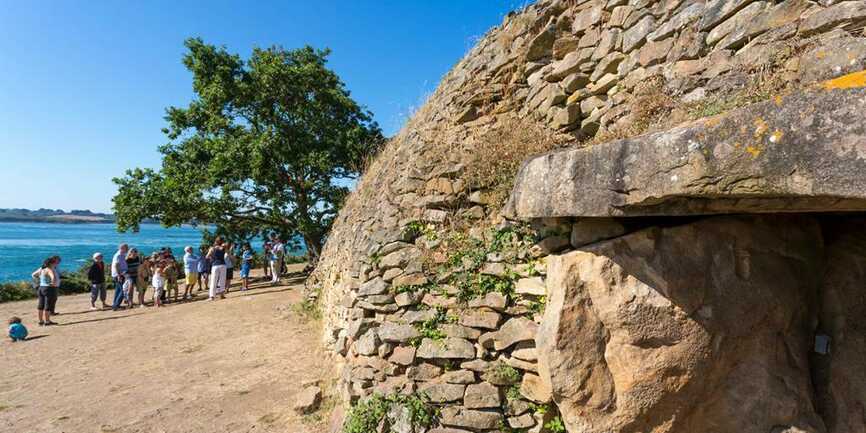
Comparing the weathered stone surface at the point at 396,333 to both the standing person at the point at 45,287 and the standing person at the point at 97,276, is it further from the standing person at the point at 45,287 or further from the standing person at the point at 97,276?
the standing person at the point at 97,276

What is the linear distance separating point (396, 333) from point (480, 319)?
3.31ft

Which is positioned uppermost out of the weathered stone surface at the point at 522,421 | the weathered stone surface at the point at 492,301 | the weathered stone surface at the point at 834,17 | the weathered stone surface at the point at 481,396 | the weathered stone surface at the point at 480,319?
the weathered stone surface at the point at 834,17

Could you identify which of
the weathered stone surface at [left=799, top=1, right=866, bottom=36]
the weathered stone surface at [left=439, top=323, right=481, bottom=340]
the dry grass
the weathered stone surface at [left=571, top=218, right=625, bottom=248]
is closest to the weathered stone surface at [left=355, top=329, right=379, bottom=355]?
the weathered stone surface at [left=439, top=323, right=481, bottom=340]

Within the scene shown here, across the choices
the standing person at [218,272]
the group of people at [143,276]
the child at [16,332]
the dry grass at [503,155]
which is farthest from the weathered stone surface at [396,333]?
the child at [16,332]

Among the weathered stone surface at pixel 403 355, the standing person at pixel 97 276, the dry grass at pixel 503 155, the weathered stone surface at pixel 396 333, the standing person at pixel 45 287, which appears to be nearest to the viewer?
the weathered stone surface at pixel 403 355

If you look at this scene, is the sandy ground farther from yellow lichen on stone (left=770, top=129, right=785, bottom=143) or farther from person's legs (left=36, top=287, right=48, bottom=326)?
yellow lichen on stone (left=770, top=129, right=785, bottom=143)

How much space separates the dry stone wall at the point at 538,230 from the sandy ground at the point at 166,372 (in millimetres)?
1175

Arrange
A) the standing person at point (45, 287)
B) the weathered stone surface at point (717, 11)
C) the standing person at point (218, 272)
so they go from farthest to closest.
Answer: the standing person at point (218, 272)
the standing person at point (45, 287)
the weathered stone surface at point (717, 11)

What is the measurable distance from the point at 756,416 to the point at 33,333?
13.3 meters

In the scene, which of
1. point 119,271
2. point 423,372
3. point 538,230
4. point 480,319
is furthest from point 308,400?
point 119,271

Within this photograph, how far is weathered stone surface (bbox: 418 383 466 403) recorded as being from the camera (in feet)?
12.9

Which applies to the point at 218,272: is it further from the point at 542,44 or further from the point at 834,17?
the point at 834,17

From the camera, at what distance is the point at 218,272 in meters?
12.3

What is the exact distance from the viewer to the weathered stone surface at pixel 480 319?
13.2ft
